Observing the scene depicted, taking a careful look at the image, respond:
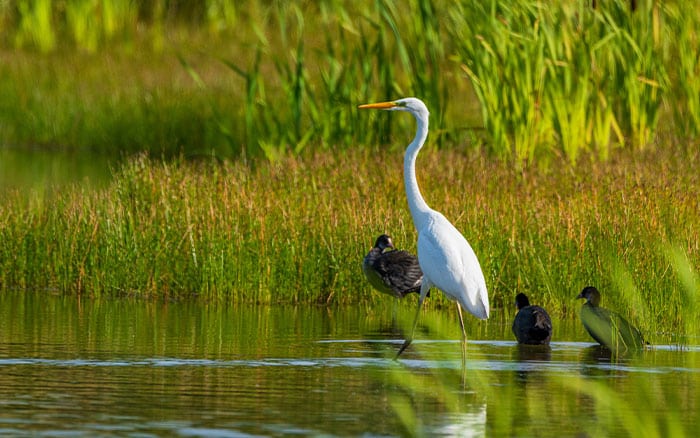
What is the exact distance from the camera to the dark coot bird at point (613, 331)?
11.1m

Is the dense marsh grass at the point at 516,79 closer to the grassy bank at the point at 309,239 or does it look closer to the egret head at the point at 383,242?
the grassy bank at the point at 309,239

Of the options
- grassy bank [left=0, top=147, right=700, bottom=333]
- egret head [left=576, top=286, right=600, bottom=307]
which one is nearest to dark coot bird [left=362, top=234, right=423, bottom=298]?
grassy bank [left=0, top=147, right=700, bottom=333]

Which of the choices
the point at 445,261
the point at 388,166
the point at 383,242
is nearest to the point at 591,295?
the point at 445,261

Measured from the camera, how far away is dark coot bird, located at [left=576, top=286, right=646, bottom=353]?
11135mm

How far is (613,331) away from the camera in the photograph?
11.1 meters

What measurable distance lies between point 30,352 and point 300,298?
149 inches

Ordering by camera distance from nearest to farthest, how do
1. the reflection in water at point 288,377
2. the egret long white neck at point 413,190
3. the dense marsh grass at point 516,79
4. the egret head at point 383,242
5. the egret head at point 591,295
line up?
the reflection in water at point 288,377, the egret long white neck at point 413,190, the egret head at point 591,295, the egret head at point 383,242, the dense marsh grass at point 516,79

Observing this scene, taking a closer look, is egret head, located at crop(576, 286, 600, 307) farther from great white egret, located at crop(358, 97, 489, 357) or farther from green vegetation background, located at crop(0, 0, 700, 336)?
great white egret, located at crop(358, 97, 489, 357)

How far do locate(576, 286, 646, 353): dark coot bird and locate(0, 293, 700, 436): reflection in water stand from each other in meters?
0.13

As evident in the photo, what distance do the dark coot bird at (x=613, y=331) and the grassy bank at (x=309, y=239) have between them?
1.19 meters

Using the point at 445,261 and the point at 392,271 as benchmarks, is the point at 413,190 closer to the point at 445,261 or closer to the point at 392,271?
the point at 445,261

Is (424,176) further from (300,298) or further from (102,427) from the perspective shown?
(102,427)

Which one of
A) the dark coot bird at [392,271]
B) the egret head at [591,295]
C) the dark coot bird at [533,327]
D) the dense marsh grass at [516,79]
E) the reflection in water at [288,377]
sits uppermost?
the dense marsh grass at [516,79]

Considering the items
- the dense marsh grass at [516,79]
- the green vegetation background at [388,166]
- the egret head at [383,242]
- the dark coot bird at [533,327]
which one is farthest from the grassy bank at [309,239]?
the dense marsh grass at [516,79]
